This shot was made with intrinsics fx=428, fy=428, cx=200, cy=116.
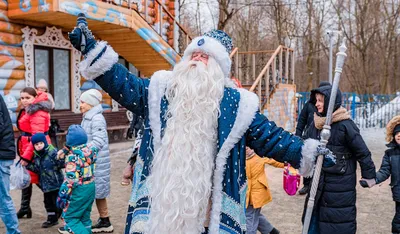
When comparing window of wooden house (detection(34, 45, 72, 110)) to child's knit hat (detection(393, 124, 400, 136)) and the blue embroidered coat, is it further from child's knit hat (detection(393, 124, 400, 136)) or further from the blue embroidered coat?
the blue embroidered coat

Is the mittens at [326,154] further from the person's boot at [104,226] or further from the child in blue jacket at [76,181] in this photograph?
the person's boot at [104,226]

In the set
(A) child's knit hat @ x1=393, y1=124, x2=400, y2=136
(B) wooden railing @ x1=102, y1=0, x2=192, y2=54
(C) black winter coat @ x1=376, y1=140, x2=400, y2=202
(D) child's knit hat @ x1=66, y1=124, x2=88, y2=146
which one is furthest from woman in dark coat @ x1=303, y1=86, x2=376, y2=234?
(B) wooden railing @ x1=102, y1=0, x2=192, y2=54

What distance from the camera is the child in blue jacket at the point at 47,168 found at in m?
5.02

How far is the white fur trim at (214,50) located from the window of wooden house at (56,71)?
8.69m

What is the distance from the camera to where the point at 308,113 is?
6820 millimetres

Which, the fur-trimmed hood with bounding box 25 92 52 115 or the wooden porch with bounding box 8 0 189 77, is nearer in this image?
the fur-trimmed hood with bounding box 25 92 52 115

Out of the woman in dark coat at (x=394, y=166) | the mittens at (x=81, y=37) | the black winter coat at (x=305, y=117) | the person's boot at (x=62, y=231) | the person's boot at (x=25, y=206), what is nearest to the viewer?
the mittens at (x=81, y=37)

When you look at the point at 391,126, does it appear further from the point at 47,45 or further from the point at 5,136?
the point at 47,45

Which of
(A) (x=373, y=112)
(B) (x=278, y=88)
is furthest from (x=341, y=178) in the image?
(A) (x=373, y=112)

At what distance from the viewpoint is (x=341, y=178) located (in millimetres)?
3795

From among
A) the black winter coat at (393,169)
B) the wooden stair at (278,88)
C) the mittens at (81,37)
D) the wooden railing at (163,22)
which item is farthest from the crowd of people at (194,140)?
the wooden railing at (163,22)

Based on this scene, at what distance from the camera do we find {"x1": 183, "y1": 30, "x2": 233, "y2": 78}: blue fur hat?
8.21 feet

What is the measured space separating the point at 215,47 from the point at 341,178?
78.0 inches

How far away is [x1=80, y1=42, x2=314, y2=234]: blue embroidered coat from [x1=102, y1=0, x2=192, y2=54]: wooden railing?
10.1 metres
